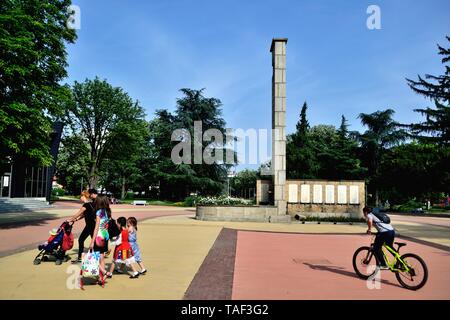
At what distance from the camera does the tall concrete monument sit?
73.7 ft

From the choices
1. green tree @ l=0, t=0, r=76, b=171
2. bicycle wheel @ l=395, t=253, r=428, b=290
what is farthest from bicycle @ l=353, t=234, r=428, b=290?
green tree @ l=0, t=0, r=76, b=171

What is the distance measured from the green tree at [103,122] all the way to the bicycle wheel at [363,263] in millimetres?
46077

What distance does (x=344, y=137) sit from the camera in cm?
5575

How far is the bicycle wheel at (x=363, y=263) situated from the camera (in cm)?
770

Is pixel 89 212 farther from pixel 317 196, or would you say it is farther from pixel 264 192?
pixel 317 196

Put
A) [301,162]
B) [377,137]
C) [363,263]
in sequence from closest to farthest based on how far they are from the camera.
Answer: [363,263] < [301,162] < [377,137]

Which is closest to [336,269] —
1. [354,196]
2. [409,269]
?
[409,269]

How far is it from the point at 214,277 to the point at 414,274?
13.2ft

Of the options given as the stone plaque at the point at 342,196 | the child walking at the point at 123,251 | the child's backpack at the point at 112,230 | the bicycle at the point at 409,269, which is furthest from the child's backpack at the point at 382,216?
the stone plaque at the point at 342,196

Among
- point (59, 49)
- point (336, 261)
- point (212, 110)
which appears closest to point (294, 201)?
point (336, 261)

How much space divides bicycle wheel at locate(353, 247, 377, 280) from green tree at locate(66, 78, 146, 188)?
46077 mm

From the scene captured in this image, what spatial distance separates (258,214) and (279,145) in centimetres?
473

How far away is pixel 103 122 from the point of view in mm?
52156

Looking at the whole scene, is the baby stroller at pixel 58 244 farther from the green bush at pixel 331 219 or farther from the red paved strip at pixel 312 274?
the green bush at pixel 331 219
